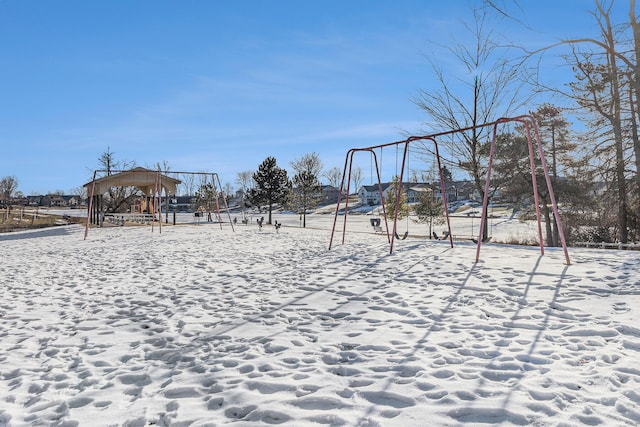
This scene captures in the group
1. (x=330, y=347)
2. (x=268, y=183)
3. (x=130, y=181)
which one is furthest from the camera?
(x=268, y=183)

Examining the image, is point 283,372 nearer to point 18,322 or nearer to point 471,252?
point 18,322

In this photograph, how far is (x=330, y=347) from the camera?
3.80m

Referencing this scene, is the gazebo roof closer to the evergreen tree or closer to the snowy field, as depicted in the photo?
the evergreen tree

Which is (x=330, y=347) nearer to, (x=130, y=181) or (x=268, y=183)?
(x=130, y=181)

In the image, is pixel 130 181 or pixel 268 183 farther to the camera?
pixel 268 183

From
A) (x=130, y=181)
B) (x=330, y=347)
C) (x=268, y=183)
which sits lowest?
(x=330, y=347)

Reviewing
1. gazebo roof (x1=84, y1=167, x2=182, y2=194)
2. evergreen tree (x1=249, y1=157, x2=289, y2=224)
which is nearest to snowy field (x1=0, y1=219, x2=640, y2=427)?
gazebo roof (x1=84, y1=167, x2=182, y2=194)

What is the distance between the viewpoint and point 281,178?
42.0 metres

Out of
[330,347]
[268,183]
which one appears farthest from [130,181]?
[330,347]

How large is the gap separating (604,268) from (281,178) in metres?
Answer: 36.5

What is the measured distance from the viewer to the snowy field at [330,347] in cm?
269

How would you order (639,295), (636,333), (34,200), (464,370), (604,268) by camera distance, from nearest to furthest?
(464,370) < (636,333) < (639,295) < (604,268) < (34,200)

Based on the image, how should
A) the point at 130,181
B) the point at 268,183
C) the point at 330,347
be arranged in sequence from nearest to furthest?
the point at 330,347 → the point at 130,181 → the point at 268,183

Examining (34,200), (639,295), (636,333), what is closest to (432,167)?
(639,295)
